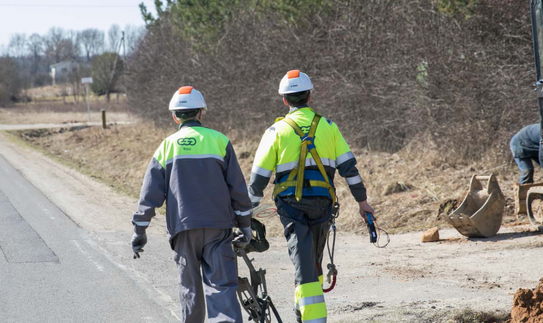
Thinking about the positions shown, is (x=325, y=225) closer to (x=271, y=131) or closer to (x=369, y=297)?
(x=271, y=131)

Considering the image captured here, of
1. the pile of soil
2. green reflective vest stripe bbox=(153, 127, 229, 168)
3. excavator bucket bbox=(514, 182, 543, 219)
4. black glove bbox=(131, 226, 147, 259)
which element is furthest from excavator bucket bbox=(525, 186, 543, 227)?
black glove bbox=(131, 226, 147, 259)

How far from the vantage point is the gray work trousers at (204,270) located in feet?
14.0

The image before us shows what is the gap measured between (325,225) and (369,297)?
4.31ft

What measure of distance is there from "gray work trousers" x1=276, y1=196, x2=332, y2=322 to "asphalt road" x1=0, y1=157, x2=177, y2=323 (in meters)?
1.44

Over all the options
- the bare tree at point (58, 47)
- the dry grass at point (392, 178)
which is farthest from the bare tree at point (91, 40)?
the dry grass at point (392, 178)

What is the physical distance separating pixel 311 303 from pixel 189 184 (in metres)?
1.28

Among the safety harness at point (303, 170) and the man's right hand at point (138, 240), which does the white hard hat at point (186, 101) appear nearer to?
the safety harness at point (303, 170)

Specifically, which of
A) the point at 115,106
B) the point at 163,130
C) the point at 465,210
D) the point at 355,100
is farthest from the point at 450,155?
the point at 115,106

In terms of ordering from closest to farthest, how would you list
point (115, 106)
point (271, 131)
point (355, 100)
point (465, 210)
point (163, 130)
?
point (271, 131), point (465, 210), point (355, 100), point (163, 130), point (115, 106)

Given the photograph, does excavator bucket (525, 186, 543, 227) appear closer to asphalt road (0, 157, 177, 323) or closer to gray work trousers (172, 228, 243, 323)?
asphalt road (0, 157, 177, 323)

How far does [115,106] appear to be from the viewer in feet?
158

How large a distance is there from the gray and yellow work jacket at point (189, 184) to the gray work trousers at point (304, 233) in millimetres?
553

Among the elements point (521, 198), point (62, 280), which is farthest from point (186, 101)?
point (521, 198)

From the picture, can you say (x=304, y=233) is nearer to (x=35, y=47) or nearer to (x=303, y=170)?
(x=303, y=170)
